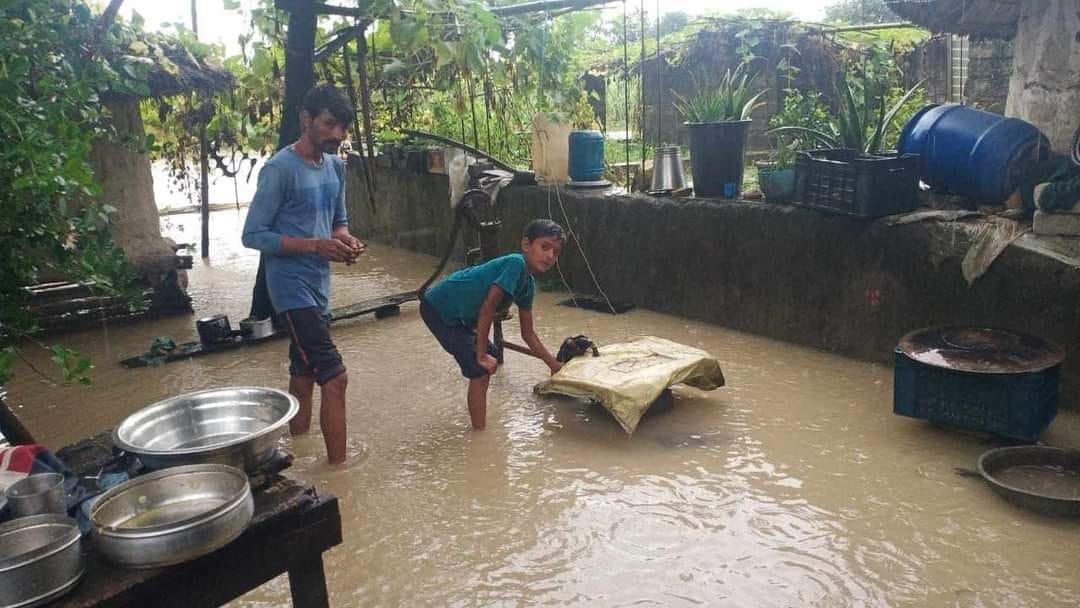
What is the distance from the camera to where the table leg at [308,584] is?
84.6 inches

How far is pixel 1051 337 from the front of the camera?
4.59 m

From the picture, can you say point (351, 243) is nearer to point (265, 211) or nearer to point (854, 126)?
point (265, 211)

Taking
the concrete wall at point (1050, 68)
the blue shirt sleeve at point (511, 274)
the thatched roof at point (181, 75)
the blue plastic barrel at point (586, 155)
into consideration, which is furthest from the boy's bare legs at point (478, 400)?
the thatched roof at point (181, 75)

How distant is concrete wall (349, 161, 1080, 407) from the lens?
4707 millimetres

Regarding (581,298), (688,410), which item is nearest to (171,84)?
(581,298)

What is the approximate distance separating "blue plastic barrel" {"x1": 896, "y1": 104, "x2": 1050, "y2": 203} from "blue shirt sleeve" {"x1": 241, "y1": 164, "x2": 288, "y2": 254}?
420 centimetres

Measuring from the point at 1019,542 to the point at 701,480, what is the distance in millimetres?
1358

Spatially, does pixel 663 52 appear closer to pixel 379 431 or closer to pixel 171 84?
pixel 171 84

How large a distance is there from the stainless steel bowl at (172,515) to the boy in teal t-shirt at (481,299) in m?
2.46

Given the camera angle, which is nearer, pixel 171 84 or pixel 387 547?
pixel 387 547

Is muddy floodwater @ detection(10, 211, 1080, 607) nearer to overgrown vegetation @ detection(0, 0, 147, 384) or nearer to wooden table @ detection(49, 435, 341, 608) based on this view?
wooden table @ detection(49, 435, 341, 608)

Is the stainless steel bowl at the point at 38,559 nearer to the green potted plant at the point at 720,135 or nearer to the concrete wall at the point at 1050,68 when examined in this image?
the green potted plant at the point at 720,135

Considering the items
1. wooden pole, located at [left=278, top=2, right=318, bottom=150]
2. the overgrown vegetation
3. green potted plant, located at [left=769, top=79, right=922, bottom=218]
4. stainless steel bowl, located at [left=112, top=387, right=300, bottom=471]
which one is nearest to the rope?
green potted plant, located at [left=769, top=79, right=922, bottom=218]

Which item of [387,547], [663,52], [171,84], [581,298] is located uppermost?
[663,52]
